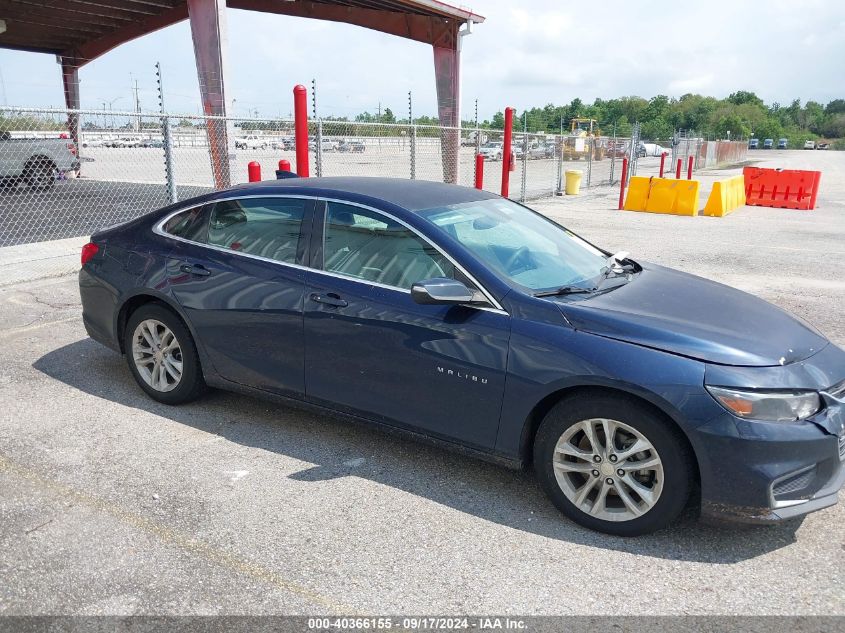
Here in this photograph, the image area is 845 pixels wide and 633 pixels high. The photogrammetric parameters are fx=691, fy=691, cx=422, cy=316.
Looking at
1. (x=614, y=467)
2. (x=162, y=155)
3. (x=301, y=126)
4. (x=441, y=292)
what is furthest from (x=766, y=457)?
(x=162, y=155)

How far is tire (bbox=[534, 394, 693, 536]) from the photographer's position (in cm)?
292

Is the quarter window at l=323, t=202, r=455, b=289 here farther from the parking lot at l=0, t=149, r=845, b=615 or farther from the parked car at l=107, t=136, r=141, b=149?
the parked car at l=107, t=136, r=141, b=149

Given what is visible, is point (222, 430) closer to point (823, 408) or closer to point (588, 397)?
point (588, 397)

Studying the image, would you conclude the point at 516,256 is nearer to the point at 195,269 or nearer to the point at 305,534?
the point at 305,534

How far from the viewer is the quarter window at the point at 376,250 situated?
140 inches

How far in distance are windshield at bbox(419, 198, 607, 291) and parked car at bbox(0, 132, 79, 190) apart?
50.3ft

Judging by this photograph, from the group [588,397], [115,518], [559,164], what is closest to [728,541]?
[588,397]

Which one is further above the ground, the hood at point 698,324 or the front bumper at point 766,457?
the hood at point 698,324

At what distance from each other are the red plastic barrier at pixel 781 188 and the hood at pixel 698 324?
1613 cm

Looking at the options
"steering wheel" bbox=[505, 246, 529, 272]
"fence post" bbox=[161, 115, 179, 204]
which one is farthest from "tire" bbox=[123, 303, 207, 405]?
"fence post" bbox=[161, 115, 179, 204]

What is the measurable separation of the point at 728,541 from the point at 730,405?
2.41ft

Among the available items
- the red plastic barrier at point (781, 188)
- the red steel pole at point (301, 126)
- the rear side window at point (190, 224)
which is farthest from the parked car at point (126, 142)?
the red plastic barrier at point (781, 188)

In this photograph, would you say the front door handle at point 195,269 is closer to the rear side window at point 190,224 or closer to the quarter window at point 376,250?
the rear side window at point 190,224

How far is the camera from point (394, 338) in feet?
11.4
